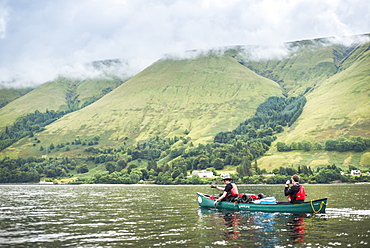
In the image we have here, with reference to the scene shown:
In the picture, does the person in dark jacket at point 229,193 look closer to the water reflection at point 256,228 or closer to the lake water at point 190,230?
the water reflection at point 256,228

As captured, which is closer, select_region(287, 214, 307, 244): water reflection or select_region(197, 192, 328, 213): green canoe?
select_region(287, 214, 307, 244): water reflection

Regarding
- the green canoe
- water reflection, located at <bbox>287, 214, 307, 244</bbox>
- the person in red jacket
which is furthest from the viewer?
the person in red jacket

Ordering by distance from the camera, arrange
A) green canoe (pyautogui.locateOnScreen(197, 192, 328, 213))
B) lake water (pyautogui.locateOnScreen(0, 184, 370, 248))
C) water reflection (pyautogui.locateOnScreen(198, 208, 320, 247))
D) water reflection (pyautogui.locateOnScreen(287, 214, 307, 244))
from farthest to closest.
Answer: green canoe (pyautogui.locateOnScreen(197, 192, 328, 213)), water reflection (pyautogui.locateOnScreen(287, 214, 307, 244)), water reflection (pyautogui.locateOnScreen(198, 208, 320, 247)), lake water (pyautogui.locateOnScreen(0, 184, 370, 248))

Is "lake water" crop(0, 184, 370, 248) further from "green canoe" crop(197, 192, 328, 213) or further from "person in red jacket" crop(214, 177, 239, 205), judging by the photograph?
"person in red jacket" crop(214, 177, 239, 205)

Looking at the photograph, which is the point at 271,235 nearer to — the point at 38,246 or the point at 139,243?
the point at 139,243

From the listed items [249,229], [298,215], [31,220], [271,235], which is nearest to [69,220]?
[31,220]

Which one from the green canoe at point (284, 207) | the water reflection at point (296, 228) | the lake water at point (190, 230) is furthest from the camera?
the green canoe at point (284, 207)

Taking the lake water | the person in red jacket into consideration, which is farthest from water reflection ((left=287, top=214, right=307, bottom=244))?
the person in red jacket

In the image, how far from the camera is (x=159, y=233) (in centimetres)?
3525

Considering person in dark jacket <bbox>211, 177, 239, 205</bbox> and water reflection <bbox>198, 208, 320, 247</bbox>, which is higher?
person in dark jacket <bbox>211, 177, 239, 205</bbox>

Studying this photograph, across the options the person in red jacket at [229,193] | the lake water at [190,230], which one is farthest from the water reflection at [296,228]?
the person in red jacket at [229,193]

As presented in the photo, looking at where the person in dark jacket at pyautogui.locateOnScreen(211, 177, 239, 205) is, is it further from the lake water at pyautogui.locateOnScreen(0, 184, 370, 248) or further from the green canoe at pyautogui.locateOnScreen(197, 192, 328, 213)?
the lake water at pyautogui.locateOnScreen(0, 184, 370, 248)

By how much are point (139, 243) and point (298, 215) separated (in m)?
26.7

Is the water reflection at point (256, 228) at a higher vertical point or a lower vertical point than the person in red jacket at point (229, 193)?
lower
